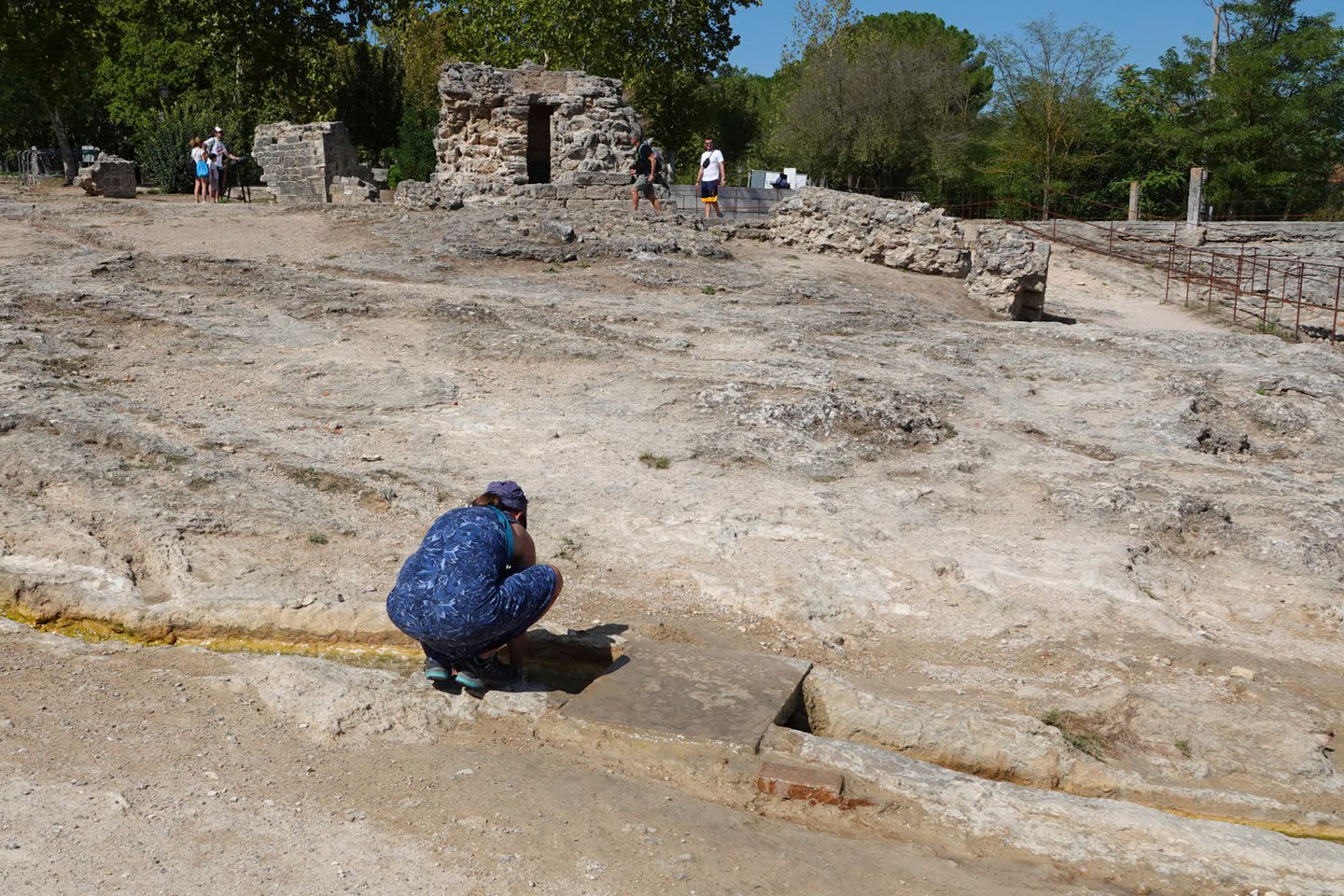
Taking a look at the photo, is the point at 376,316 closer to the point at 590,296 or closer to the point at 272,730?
the point at 590,296

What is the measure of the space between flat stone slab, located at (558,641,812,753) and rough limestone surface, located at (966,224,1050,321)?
34.5 feet

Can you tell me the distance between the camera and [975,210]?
1296 inches

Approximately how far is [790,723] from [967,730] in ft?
2.46

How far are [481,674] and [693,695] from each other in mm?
894

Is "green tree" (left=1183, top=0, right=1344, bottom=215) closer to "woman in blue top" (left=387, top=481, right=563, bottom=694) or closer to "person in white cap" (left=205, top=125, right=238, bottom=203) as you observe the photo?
"person in white cap" (left=205, top=125, right=238, bottom=203)

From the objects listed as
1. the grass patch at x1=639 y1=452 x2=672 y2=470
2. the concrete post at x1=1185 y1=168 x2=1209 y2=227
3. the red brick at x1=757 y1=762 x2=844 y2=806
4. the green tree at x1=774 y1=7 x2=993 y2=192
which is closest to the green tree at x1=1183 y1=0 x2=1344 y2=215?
the concrete post at x1=1185 y1=168 x2=1209 y2=227

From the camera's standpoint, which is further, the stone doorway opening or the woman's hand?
the stone doorway opening

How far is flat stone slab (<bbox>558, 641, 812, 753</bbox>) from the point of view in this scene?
4.45 m

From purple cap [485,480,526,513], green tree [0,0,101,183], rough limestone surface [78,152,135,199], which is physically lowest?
purple cap [485,480,526,513]

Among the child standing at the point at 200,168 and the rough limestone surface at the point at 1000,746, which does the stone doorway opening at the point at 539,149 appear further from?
the rough limestone surface at the point at 1000,746

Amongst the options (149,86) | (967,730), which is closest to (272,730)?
(967,730)

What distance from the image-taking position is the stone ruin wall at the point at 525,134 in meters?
18.0

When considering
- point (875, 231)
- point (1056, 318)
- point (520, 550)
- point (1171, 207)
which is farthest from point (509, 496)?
point (1171, 207)

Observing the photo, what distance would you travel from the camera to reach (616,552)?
6.59m
